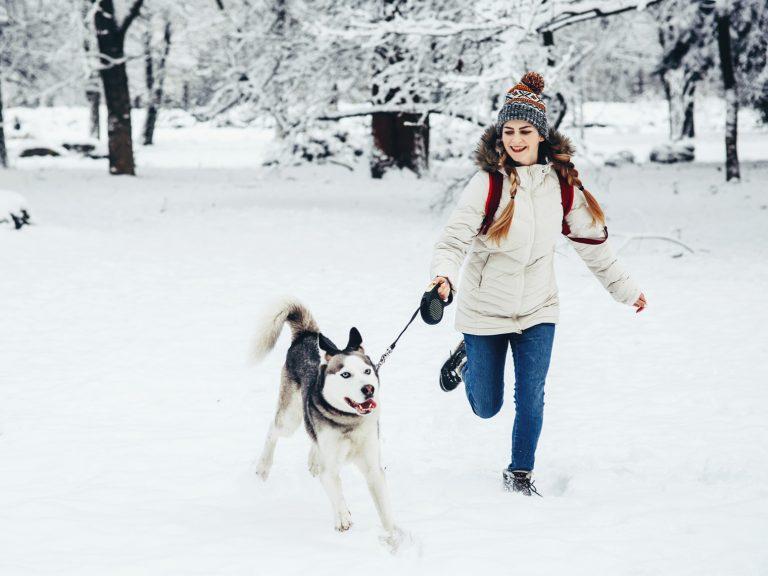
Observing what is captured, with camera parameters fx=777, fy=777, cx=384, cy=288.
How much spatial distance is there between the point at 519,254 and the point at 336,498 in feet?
4.87

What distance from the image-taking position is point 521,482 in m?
4.21

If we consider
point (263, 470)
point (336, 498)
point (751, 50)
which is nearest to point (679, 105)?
point (751, 50)

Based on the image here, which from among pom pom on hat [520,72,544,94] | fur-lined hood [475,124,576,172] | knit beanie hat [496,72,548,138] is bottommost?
fur-lined hood [475,124,576,172]

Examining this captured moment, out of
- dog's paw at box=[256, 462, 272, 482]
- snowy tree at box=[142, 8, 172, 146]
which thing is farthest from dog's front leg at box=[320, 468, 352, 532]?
snowy tree at box=[142, 8, 172, 146]

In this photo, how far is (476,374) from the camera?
4.19 m

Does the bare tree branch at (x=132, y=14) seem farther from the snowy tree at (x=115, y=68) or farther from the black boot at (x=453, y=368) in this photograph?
the black boot at (x=453, y=368)

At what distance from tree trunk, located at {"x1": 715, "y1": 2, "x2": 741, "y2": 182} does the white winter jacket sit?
1502 centimetres

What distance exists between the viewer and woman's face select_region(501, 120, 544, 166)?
3.87 meters

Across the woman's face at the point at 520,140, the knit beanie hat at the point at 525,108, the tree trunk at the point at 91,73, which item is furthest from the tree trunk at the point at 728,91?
the woman's face at the point at 520,140

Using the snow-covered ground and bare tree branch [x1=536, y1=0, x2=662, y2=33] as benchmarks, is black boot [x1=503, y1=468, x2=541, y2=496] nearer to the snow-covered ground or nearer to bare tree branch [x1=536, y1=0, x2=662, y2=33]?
the snow-covered ground

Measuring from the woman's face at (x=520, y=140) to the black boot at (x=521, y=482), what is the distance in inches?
65.3

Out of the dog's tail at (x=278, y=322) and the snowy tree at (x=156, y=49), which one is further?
the snowy tree at (x=156, y=49)

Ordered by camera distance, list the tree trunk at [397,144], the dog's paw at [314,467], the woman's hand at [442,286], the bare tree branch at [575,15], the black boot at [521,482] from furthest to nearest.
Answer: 1. the tree trunk at [397,144]
2. the bare tree branch at [575,15]
3. the dog's paw at [314,467]
4. the black boot at [521,482]
5. the woman's hand at [442,286]

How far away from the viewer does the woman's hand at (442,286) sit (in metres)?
3.64
